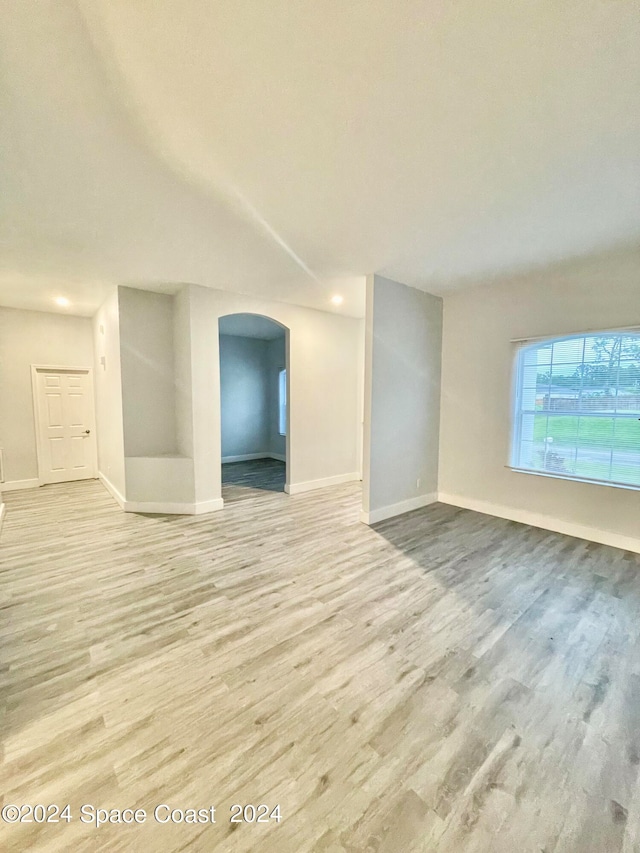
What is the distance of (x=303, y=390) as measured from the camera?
5340 millimetres

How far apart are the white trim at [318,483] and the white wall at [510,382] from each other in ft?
5.36

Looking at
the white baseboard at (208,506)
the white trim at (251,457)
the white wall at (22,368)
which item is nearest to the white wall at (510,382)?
the white baseboard at (208,506)

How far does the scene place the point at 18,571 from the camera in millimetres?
2941

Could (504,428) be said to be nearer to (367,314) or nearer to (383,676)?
(367,314)

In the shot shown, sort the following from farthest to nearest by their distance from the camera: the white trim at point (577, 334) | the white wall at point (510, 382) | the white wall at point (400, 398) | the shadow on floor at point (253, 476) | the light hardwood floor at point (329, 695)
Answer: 1. the shadow on floor at point (253, 476)
2. the white wall at point (400, 398)
3. the white wall at point (510, 382)
4. the white trim at point (577, 334)
5. the light hardwood floor at point (329, 695)

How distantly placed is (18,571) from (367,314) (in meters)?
4.14

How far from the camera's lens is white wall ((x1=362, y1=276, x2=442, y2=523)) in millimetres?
3975

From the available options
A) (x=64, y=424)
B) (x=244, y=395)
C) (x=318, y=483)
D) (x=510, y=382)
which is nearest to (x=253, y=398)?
(x=244, y=395)

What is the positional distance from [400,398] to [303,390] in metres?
1.64

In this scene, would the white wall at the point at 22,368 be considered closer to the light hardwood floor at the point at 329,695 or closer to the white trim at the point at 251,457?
the light hardwood floor at the point at 329,695

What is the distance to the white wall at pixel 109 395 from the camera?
4.58 meters

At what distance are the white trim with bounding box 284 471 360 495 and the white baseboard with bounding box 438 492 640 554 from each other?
5.29ft

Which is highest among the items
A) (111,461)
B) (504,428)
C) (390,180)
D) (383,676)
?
(390,180)

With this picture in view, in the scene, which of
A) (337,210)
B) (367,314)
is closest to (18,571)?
(337,210)
